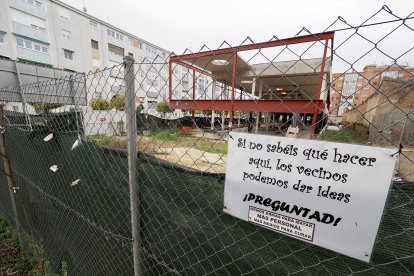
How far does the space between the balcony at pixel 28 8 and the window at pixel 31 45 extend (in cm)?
294

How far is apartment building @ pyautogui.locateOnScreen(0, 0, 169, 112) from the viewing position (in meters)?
19.1

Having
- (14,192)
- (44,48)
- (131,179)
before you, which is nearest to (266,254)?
(131,179)

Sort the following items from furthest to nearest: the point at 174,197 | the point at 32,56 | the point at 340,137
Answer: the point at 32,56
the point at 340,137
the point at 174,197

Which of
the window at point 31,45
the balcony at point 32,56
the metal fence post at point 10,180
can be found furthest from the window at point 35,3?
the metal fence post at point 10,180

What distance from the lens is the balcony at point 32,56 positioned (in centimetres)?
1942

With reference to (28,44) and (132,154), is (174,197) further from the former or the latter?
(28,44)

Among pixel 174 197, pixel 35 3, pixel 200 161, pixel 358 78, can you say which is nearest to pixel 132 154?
pixel 174 197

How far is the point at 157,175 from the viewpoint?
1.31m

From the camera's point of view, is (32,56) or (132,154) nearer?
(132,154)

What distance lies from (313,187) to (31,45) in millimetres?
28922

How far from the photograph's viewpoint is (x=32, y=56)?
1995 cm

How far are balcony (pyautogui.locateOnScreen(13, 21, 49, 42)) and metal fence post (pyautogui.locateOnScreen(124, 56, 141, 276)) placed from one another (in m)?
27.5

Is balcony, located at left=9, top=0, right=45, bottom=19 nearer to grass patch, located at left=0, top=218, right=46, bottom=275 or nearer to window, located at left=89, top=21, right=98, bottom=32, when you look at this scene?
window, located at left=89, top=21, right=98, bottom=32

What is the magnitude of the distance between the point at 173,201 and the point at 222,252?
407mm
